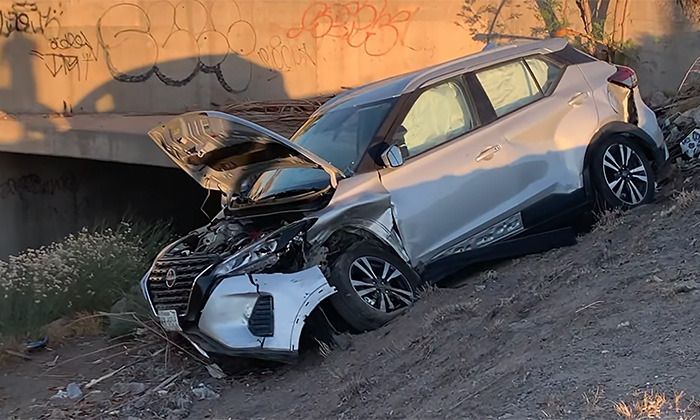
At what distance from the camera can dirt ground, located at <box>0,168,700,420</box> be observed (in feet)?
12.1

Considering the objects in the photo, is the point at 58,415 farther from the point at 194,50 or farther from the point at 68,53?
the point at 68,53

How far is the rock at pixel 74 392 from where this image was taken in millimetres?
6078

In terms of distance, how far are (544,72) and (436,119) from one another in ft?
4.05

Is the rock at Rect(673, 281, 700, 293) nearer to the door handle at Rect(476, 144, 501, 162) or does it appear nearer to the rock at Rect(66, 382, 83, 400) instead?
the door handle at Rect(476, 144, 501, 162)

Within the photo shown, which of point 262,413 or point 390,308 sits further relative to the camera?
point 390,308

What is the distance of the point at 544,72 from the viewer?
695 cm

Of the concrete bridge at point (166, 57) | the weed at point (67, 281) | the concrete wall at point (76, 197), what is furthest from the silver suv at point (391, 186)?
the concrete wall at point (76, 197)

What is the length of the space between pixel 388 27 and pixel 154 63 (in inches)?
152

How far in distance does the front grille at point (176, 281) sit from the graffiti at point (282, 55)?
7883mm

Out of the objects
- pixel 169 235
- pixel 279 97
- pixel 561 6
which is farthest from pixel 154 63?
pixel 561 6

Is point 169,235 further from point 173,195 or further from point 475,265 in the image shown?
point 475,265

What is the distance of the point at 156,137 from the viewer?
20.0 ft

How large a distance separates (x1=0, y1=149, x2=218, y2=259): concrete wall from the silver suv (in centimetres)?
721

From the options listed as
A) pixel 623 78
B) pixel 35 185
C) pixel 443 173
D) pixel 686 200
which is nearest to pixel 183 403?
pixel 443 173
